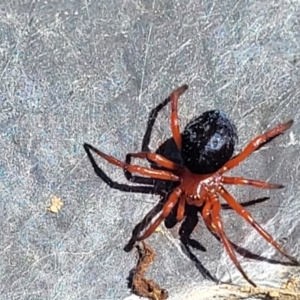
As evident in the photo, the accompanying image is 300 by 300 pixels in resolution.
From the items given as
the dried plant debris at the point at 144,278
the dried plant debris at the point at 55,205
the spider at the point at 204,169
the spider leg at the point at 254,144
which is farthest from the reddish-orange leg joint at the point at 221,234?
the dried plant debris at the point at 55,205

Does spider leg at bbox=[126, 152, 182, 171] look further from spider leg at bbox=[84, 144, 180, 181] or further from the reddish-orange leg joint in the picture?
the reddish-orange leg joint

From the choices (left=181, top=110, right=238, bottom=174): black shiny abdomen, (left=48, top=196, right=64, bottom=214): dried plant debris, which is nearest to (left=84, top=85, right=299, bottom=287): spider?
(left=181, top=110, right=238, bottom=174): black shiny abdomen

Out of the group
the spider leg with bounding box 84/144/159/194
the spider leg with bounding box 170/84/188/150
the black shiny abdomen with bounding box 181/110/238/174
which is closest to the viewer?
the black shiny abdomen with bounding box 181/110/238/174

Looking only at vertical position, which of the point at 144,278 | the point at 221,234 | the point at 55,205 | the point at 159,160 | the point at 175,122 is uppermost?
the point at 175,122

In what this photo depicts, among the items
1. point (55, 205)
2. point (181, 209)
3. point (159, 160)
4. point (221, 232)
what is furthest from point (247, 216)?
point (55, 205)

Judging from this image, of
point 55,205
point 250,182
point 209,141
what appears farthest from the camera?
point 55,205

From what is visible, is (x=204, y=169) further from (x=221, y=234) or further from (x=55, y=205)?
(x=55, y=205)

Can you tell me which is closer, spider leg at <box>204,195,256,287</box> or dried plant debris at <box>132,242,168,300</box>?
spider leg at <box>204,195,256,287</box>

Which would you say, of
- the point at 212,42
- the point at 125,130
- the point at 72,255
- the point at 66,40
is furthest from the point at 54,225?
the point at 212,42
